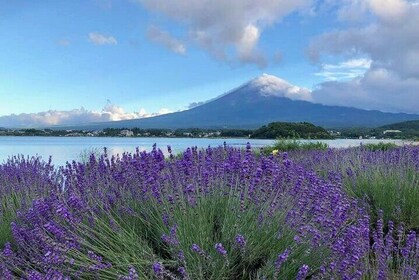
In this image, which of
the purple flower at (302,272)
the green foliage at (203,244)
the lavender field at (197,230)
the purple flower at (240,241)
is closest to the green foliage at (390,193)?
the lavender field at (197,230)

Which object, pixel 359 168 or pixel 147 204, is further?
pixel 359 168

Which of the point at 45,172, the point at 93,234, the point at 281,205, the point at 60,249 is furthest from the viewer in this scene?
the point at 45,172

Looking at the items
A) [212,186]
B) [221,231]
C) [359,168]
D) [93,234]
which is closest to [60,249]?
[93,234]

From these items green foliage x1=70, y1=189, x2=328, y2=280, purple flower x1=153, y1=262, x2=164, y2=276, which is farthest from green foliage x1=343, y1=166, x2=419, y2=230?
purple flower x1=153, y1=262, x2=164, y2=276

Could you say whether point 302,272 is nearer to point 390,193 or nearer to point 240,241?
point 240,241

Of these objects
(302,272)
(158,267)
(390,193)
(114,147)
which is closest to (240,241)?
(302,272)

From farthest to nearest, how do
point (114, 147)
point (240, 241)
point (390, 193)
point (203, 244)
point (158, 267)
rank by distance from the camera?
point (114, 147)
point (390, 193)
point (203, 244)
point (240, 241)
point (158, 267)

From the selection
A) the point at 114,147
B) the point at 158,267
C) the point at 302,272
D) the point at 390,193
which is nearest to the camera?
the point at 158,267

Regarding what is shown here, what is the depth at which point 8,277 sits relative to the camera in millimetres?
2250

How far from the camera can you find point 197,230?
2.60m

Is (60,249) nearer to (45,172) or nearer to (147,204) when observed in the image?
(147,204)

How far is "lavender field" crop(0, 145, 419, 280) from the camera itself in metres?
2.35

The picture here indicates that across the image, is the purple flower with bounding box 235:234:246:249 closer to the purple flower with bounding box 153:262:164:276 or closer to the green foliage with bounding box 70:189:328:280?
the green foliage with bounding box 70:189:328:280

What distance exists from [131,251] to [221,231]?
1.58 ft
